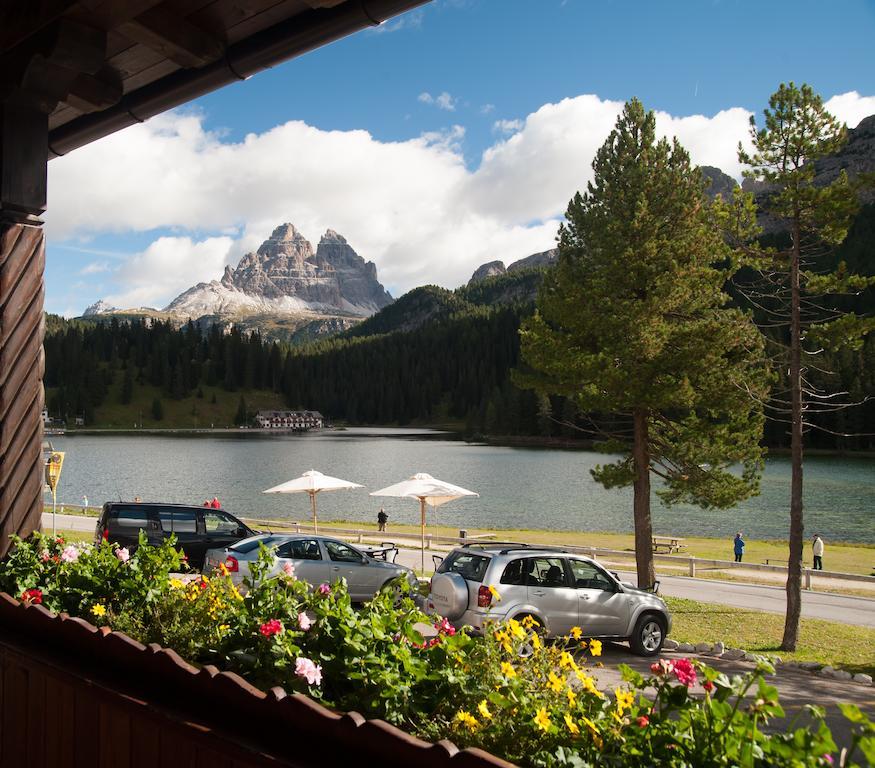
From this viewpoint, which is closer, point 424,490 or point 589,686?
point 589,686

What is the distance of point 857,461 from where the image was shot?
90750 millimetres

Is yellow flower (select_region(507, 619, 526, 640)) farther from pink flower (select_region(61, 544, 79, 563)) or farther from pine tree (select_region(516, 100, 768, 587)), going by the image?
pine tree (select_region(516, 100, 768, 587))

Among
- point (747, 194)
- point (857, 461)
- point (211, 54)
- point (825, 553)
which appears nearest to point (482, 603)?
point (211, 54)

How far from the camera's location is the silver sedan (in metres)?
15.0

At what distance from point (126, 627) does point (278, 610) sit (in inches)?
38.5

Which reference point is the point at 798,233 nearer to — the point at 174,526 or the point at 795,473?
the point at 795,473

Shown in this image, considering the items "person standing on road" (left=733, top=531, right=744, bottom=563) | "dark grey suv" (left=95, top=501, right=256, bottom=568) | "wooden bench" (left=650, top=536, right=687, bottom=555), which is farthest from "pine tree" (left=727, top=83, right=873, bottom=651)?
"wooden bench" (left=650, top=536, right=687, bottom=555)

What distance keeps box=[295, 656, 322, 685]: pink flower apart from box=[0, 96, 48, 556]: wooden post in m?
2.54

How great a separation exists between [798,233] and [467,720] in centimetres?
1710

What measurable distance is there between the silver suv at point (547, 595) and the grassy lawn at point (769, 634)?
9.20 feet

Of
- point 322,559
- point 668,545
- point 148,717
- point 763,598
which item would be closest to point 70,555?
point 148,717

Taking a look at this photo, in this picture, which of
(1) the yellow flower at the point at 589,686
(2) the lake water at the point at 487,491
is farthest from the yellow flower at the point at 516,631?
(2) the lake water at the point at 487,491

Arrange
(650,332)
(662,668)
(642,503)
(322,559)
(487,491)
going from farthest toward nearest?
(487,491), (642,503), (650,332), (322,559), (662,668)

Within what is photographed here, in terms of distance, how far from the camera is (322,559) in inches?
619
